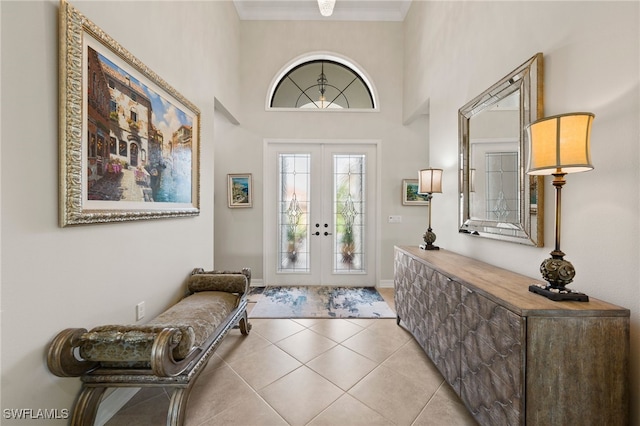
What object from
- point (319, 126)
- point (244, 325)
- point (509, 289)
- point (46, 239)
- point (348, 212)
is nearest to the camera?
point (46, 239)

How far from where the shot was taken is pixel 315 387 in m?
1.99

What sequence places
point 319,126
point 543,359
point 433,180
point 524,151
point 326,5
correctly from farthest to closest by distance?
point 319,126 → point 326,5 → point 433,180 → point 524,151 → point 543,359

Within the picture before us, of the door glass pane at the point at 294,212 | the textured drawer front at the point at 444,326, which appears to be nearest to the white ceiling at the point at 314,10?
the door glass pane at the point at 294,212

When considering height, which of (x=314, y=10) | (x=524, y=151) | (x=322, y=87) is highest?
(x=314, y=10)

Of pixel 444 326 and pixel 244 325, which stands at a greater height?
pixel 444 326

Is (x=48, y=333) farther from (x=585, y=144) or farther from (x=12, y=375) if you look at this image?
(x=585, y=144)

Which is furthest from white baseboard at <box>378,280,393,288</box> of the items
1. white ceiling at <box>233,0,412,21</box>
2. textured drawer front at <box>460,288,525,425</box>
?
white ceiling at <box>233,0,412,21</box>

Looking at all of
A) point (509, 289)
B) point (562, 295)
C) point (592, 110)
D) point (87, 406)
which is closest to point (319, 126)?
point (592, 110)

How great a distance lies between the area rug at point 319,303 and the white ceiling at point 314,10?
4.58 metres

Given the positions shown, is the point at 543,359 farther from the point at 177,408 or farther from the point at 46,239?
the point at 46,239

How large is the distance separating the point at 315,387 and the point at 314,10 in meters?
5.27

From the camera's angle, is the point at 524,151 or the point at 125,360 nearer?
the point at 125,360

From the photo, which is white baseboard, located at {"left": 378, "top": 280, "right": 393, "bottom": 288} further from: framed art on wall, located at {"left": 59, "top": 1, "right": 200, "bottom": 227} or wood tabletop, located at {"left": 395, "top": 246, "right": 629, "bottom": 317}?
framed art on wall, located at {"left": 59, "top": 1, "right": 200, "bottom": 227}

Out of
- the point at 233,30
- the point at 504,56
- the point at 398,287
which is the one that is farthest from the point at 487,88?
the point at 233,30
